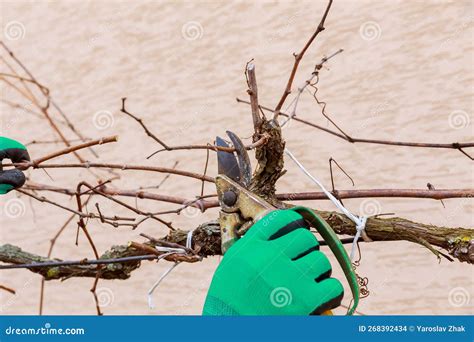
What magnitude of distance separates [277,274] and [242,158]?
0.15 metres

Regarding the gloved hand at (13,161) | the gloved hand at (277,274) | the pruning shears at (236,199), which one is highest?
the gloved hand at (13,161)

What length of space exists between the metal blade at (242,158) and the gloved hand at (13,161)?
0.24 meters

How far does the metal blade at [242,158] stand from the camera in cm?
60

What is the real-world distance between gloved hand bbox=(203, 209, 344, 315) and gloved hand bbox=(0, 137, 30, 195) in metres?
0.27

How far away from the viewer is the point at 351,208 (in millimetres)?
1404

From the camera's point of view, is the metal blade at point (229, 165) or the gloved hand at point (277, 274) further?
the metal blade at point (229, 165)

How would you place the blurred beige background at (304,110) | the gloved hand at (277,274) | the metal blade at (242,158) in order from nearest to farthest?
1. the gloved hand at (277,274)
2. the metal blade at (242,158)
3. the blurred beige background at (304,110)

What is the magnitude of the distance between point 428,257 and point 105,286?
823 millimetres

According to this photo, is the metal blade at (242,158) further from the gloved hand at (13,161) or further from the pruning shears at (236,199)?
the gloved hand at (13,161)

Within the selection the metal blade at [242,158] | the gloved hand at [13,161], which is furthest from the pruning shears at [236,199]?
the gloved hand at [13,161]

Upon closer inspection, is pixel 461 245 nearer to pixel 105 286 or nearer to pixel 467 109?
pixel 467 109

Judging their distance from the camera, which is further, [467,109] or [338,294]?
[467,109]

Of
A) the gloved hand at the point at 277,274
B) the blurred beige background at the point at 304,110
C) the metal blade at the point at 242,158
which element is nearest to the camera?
the gloved hand at the point at 277,274

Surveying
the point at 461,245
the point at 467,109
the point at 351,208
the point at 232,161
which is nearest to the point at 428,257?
the point at 351,208
